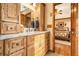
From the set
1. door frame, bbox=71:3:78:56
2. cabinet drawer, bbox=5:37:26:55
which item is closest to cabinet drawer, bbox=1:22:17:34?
cabinet drawer, bbox=5:37:26:55

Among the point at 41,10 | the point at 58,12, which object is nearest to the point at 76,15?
the point at 58,12

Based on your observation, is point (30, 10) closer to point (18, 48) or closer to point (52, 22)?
point (52, 22)

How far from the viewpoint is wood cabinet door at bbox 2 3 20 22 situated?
1.44 meters

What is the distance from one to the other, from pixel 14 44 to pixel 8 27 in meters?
0.28

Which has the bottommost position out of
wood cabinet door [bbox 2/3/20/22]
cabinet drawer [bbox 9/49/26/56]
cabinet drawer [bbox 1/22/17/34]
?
cabinet drawer [bbox 9/49/26/56]

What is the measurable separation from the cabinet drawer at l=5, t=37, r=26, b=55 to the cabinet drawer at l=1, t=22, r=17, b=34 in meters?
0.20

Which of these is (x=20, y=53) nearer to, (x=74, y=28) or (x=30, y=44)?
(x=30, y=44)

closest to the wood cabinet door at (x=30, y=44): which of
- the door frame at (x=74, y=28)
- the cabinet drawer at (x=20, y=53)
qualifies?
the cabinet drawer at (x=20, y=53)

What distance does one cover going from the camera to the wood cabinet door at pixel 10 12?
1.44 meters

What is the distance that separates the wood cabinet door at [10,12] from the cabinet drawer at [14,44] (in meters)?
0.32

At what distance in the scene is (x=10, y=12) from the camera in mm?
1543

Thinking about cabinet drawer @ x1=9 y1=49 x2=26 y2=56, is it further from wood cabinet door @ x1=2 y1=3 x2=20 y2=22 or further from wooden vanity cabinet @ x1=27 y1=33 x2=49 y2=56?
wood cabinet door @ x1=2 y1=3 x2=20 y2=22

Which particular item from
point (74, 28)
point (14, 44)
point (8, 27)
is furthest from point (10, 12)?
point (74, 28)

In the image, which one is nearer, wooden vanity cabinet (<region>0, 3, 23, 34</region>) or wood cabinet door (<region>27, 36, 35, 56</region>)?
wooden vanity cabinet (<region>0, 3, 23, 34</region>)
